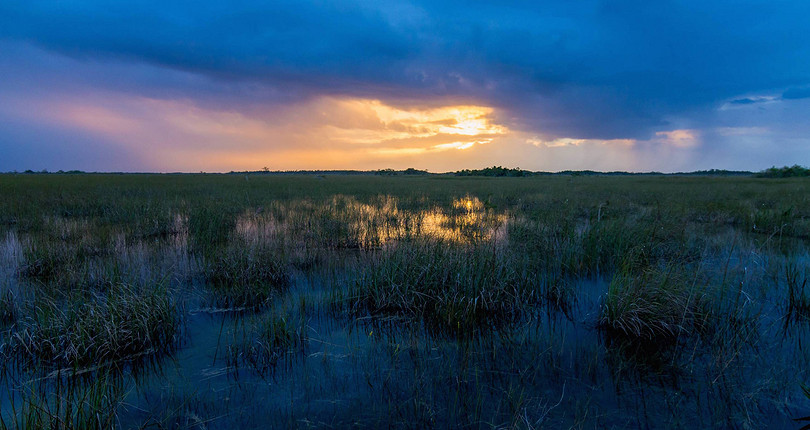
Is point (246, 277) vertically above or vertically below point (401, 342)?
above

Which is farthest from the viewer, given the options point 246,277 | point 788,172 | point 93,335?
point 788,172

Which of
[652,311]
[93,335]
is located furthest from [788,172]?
[93,335]

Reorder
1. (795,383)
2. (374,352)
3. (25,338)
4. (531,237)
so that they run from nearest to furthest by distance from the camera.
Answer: (795,383) < (25,338) < (374,352) < (531,237)

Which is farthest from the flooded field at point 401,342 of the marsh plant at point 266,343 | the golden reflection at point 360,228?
the golden reflection at point 360,228

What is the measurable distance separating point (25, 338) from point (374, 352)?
397cm

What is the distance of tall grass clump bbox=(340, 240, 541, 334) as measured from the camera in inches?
195

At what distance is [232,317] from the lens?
5.01 meters

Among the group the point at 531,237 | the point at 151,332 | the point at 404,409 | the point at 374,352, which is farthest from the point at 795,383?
the point at 151,332

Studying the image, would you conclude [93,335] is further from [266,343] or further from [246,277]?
[246,277]

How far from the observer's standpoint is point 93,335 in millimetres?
3859

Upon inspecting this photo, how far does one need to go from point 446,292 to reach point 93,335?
4.54 metres

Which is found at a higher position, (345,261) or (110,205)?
(110,205)

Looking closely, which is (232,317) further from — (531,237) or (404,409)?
(531,237)

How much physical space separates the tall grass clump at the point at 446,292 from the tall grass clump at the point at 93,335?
8.37ft
